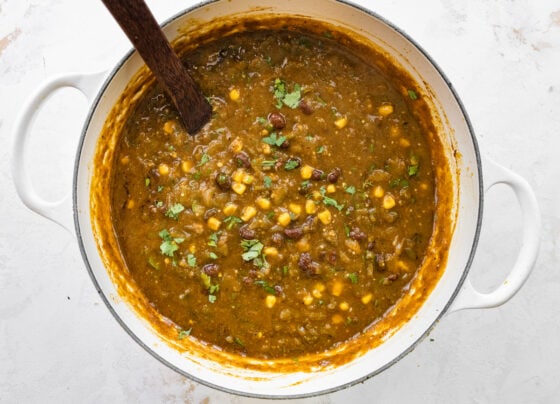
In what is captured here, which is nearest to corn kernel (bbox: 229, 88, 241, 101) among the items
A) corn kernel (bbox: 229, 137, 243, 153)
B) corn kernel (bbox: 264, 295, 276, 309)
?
corn kernel (bbox: 229, 137, 243, 153)

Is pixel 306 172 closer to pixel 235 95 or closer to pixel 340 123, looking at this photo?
pixel 340 123

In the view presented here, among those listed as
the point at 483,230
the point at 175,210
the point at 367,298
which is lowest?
the point at 483,230

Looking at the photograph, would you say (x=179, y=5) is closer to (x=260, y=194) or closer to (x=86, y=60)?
(x=86, y=60)

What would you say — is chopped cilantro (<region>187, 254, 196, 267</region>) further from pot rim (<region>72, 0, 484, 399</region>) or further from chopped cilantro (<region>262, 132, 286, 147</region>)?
chopped cilantro (<region>262, 132, 286, 147</region>)

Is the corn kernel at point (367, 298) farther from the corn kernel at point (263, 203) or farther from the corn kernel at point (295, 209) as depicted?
the corn kernel at point (263, 203)

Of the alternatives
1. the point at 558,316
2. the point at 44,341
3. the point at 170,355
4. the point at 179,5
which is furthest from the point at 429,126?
the point at 44,341

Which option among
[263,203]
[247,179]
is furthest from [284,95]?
[263,203]
